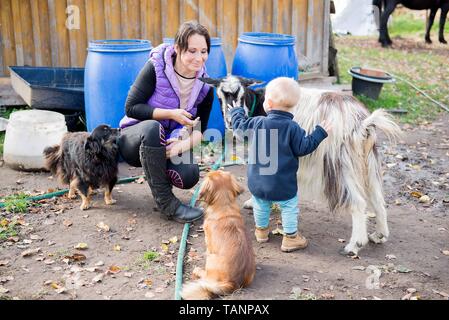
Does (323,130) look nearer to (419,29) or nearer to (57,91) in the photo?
(57,91)

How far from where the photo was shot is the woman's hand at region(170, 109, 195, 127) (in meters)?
4.18

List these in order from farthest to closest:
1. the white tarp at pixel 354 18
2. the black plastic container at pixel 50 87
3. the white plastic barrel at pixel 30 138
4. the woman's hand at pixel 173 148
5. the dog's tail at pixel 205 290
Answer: the white tarp at pixel 354 18 < the black plastic container at pixel 50 87 < the white plastic barrel at pixel 30 138 < the woman's hand at pixel 173 148 < the dog's tail at pixel 205 290

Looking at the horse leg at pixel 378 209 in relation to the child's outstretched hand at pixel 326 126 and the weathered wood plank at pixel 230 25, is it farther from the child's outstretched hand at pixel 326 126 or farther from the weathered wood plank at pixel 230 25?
the weathered wood plank at pixel 230 25

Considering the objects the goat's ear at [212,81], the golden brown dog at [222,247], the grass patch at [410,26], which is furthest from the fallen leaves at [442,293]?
the grass patch at [410,26]

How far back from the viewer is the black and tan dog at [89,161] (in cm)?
443

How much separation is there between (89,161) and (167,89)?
959 mm

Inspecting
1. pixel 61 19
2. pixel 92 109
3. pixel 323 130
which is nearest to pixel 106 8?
pixel 61 19

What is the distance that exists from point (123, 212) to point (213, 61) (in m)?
2.40

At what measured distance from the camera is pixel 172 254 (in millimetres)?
3857

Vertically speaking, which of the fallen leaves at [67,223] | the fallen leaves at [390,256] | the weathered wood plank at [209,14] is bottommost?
the fallen leaves at [390,256]

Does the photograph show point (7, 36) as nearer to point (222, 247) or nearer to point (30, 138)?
point (30, 138)

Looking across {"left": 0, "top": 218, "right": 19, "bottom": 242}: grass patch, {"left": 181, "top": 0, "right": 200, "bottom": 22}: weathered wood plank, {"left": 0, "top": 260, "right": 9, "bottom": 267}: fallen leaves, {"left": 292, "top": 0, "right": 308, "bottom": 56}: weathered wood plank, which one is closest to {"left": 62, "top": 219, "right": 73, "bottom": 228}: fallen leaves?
{"left": 0, "top": 218, "right": 19, "bottom": 242}: grass patch

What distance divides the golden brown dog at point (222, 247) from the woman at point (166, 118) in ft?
3.01

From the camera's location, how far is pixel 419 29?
17406mm
